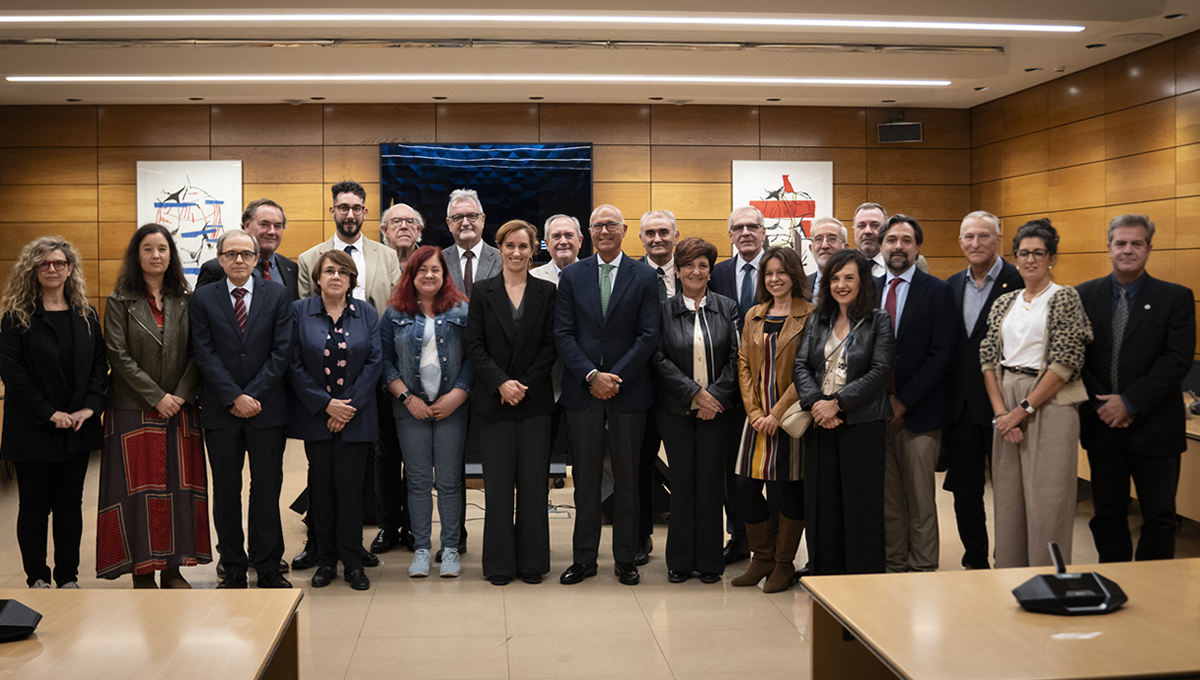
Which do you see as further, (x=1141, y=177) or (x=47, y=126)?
(x=47, y=126)

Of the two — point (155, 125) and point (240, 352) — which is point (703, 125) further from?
point (240, 352)

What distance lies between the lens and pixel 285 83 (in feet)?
27.7

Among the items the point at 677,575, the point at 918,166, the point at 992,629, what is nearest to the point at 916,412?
the point at 677,575

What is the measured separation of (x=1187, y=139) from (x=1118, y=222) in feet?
13.3

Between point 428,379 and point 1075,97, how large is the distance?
285 inches

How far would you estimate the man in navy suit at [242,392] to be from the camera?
13.5ft

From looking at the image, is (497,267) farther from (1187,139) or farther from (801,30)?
(1187,139)

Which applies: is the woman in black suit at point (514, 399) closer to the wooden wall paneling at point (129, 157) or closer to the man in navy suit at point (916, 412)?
the man in navy suit at point (916, 412)

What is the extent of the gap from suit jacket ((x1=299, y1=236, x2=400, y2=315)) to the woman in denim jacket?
520mm

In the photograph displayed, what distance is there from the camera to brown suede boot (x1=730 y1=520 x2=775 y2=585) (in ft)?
14.5

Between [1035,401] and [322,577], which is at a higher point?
[1035,401]

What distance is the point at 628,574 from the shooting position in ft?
14.5

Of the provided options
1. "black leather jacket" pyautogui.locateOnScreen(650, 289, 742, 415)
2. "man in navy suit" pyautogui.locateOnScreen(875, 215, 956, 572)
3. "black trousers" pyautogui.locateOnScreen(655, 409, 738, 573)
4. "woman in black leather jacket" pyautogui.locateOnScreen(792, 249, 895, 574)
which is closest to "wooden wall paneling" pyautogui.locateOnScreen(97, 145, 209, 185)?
"black leather jacket" pyautogui.locateOnScreen(650, 289, 742, 415)

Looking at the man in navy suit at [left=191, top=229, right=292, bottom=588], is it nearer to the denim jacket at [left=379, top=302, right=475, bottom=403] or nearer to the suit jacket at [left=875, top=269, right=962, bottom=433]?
the denim jacket at [left=379, top=302, right=475, bottom=403]
